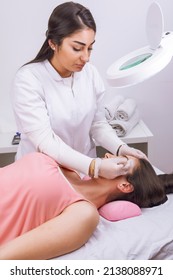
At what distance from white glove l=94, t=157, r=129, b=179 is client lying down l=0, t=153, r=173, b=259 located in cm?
5

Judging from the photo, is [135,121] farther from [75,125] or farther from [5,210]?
[5,210]

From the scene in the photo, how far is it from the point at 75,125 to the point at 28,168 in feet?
1.12

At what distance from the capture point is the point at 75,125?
5.65ft

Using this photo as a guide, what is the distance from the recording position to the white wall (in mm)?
2242

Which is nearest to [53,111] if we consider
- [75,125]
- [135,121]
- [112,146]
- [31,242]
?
[75,125]

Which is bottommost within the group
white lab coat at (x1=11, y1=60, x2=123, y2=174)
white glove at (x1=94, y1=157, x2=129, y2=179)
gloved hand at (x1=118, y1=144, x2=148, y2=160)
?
gloved hand at (x1=118, y1=144, x2=148, y2=160)

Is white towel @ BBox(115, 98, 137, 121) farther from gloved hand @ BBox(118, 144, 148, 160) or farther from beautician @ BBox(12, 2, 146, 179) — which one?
gloved hand @ BBox(118, 144, 148, 160)

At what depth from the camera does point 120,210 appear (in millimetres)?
1508

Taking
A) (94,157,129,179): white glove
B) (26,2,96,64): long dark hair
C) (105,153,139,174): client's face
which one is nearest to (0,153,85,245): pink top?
(94,157,129,179): white glove

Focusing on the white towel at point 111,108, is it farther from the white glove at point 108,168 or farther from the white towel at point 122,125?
the white glove at point 108,168

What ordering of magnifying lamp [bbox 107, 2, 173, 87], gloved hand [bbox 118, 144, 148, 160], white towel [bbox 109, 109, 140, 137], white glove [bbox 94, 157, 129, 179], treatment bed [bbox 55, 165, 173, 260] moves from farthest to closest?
1. white towel [bbox 109, 109, 140, 137]
2. gloved hand [bbox 118, 144, 148, 160]
3. white glove [bbox 94, 157, 129, 179]
4. treatment bed [bbox 55, 165, 173, 260]
5. magnifying lamp [bbox 107, 2, 173, 87]

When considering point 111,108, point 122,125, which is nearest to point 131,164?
point 122,125

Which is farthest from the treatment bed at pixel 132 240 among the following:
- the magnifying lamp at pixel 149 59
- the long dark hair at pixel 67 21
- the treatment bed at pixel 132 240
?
the long dark hair at pixel 67 21

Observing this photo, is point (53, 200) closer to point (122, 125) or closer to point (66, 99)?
point (66, 99)
